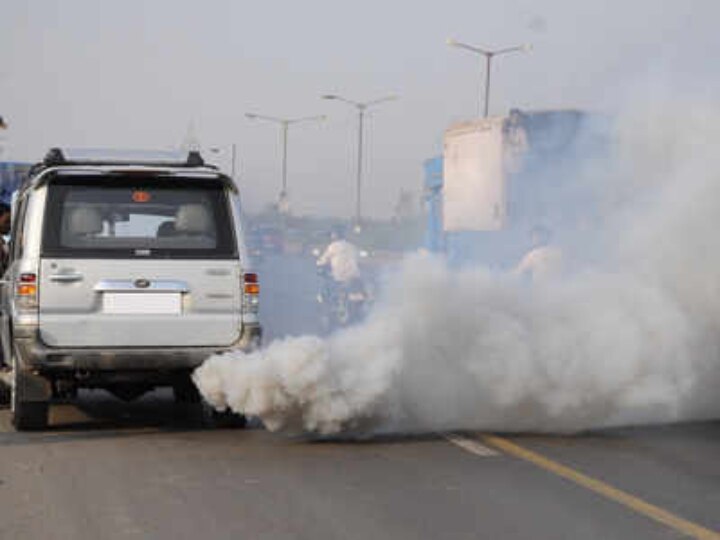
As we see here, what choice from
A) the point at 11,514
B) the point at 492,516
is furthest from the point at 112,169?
the point at 492,516

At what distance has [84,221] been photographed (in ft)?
33.4

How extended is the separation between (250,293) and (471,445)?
193 cm

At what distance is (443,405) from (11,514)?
3.90 meters

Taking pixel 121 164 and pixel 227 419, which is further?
pixel 227 419

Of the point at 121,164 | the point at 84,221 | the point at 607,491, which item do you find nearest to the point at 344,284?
the point at 121,164

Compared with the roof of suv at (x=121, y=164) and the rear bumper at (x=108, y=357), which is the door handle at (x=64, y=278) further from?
the roof of suv at (x=121, y=164)

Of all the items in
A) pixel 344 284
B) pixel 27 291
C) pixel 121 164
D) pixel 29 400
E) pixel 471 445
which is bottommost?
pixel 471 445

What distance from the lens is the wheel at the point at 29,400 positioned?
1016cm

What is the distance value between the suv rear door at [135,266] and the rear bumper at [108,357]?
0.05 meters

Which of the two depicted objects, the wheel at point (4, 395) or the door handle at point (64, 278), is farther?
the wheel at point (4, 395)

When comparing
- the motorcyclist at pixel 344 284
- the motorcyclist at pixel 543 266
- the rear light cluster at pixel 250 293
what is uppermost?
the motorcyclist at pixel 543 266

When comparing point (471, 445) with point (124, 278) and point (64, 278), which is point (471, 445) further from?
point (64, 278)

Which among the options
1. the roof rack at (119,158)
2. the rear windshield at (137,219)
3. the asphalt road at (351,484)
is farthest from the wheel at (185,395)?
the roof rack at (119,158)

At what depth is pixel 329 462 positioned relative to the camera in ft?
29.8
